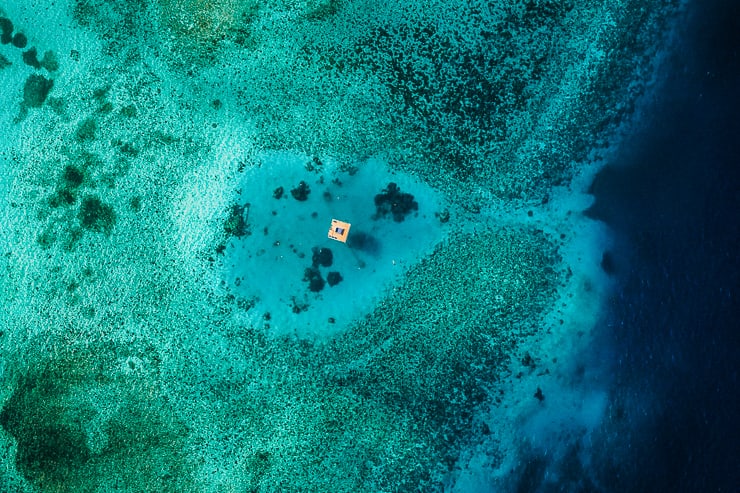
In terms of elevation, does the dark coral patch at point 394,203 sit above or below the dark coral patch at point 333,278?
above

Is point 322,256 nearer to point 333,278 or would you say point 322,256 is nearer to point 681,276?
point 333,278

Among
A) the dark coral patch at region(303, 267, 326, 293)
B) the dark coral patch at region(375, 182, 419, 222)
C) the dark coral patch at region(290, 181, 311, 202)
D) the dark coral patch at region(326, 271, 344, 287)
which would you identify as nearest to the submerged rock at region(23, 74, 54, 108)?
the dark coral patch at region(290, 181, 311, 202)

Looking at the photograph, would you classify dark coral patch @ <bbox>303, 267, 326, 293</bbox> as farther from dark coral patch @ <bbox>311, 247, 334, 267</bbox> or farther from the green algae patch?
the green algae patch

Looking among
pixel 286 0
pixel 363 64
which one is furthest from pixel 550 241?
pixel 286 0

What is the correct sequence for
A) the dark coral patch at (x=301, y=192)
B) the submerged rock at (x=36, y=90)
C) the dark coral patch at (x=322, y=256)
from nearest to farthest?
the dark coral patch at (x=322, y=256), the dark coral patch at (x=301, y=192), the submerged rock at (x=36, y=90)

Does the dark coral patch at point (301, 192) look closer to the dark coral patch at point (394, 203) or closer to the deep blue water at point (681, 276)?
the dark coral patch at point (394, 203)

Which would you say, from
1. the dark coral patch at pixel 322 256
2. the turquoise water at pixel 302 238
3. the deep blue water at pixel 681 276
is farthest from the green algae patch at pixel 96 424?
the deep blue water at pixel 681 276
